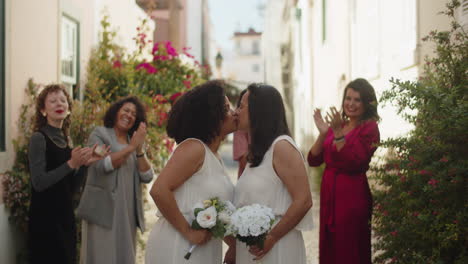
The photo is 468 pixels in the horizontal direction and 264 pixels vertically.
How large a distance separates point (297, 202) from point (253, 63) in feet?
264

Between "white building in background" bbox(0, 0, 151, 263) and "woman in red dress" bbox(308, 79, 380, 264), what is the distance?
2917 mm

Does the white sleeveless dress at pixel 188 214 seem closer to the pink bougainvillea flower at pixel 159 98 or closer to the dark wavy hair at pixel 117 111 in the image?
the dark wavy hair at pixel 117 111

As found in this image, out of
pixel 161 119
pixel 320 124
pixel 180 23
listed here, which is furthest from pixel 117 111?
pixel 180 23

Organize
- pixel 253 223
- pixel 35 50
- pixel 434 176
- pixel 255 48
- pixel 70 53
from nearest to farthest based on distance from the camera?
pixel 253 223
pixel 434 176
pixel 35 50
pixel 70 53
pixel 255 48

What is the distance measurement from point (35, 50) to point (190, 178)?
12.3 feet

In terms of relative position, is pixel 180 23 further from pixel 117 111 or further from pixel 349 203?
pixel 349 203

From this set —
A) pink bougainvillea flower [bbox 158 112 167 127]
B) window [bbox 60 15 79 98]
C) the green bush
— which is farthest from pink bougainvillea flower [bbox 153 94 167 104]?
the green bush

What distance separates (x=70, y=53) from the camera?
306 inches

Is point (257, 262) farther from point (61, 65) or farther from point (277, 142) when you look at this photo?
point (61, 65)

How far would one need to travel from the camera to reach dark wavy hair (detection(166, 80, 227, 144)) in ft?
10.8

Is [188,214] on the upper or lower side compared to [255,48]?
lower

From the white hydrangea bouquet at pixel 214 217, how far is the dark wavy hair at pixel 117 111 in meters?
2.42

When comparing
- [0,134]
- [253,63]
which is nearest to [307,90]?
[0,134]

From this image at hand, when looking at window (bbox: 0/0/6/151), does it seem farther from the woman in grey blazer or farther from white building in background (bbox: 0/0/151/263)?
the woman in grey blazer
